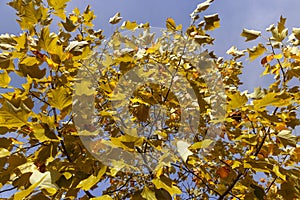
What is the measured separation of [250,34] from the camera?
1.88 metres

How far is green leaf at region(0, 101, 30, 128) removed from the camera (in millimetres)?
1193

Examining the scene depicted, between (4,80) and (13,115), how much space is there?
0.36 metres

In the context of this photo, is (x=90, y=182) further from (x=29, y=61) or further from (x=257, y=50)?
(x=257, y=50)

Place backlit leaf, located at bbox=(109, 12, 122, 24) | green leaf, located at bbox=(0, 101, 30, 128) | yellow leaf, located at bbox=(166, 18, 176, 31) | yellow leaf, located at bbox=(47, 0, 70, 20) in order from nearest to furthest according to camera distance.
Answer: green leaf, located at bbox=(0, 101, 30, 128), yellow leaf, located at bbox=(47, 0, 70, 20), yellow leaf, located at bbox=(166, 18, 176, 31), backlit leaf, located at bbox=(109, 12, 122, 24)

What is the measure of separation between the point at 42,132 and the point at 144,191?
0.51 metres

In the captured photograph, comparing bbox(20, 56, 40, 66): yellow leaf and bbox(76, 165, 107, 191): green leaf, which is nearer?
bbox(76, 165, 107, 191): green leaf

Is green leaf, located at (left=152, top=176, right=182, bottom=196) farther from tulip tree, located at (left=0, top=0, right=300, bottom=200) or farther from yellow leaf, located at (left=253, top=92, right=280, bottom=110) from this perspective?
yellow leaf, located at (left=253, top=92, right=280, bottom=110)

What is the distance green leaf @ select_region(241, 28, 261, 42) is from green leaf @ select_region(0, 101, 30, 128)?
1.37 m

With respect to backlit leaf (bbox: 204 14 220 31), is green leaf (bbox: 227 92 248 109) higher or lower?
lower

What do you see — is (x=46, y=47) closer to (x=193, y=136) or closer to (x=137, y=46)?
(x=137, y=46)

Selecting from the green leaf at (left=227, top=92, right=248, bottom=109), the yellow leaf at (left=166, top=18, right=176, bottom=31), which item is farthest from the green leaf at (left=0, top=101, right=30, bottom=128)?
the yellow leaf at (left=166, top=18, right=176, bottom=31)

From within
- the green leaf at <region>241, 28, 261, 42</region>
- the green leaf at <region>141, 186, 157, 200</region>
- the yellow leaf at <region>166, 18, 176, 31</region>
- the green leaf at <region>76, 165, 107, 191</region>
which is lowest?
the green leaf at <region>141, 186, 157, 200</region>

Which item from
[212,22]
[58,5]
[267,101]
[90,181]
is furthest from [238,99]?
[58,5]

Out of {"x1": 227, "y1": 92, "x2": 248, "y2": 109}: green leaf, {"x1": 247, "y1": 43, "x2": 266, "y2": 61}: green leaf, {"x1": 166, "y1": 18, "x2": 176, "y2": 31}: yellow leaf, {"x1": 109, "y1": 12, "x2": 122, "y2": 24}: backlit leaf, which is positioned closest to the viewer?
{"x1": 227, "y1": 92, "x2": 248, "y2": 109}: green leaf
